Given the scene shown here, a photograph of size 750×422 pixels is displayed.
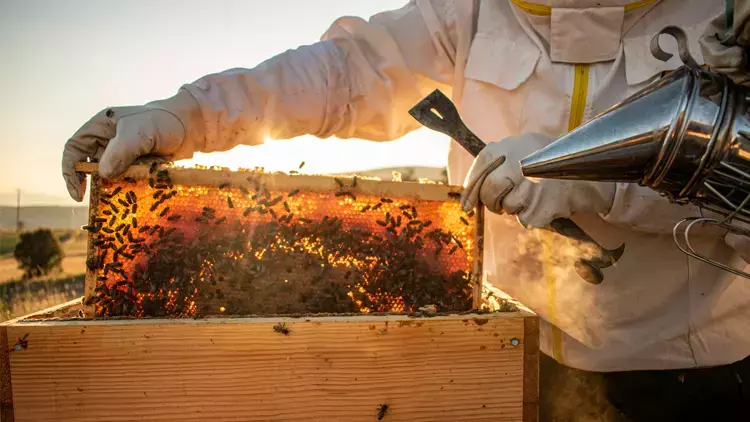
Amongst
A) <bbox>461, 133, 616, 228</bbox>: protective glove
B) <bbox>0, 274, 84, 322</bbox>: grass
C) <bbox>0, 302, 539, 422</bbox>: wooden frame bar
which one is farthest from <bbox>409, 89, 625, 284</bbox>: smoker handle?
<bbox>0, 274, 84, 322</bbox>: grass

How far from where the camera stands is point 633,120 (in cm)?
135

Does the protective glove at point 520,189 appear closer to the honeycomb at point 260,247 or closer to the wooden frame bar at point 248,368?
the honeycomb at point 260,247

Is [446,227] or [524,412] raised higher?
[446,227]

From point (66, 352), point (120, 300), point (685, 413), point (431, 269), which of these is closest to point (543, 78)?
point (431, 269)

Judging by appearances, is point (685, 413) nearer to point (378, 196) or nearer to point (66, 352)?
point (378, 196)

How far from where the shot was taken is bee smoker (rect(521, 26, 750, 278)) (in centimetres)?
128

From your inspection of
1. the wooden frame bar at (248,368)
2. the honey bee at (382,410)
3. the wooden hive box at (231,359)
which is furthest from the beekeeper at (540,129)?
the honey bee at (382,410)

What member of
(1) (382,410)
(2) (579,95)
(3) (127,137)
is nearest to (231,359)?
(1) (382,410)

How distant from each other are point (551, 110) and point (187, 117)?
212cm

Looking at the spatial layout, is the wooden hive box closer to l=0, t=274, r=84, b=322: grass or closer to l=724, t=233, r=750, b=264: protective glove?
l=724, t=233, r=750, b=264: protective glove

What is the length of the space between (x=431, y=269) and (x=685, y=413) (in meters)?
2.13

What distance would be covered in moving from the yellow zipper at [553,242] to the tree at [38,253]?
18.7 metres

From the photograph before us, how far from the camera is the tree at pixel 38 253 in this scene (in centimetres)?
1752

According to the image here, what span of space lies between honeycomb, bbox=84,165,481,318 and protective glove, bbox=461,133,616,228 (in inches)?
5.8
